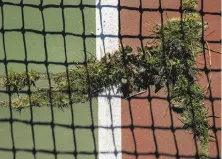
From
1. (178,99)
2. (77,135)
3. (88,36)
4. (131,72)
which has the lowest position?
(77,135)

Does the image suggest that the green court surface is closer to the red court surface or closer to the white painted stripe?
the white painted stripe

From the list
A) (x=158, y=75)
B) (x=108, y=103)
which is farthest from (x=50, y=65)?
(x=158, y=75)

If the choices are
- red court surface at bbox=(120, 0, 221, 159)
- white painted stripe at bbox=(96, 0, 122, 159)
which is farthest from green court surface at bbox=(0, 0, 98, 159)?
red court surface at bbox=(120, 0, 221, 159)

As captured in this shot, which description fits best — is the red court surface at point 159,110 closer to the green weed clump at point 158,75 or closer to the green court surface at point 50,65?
the green weed clump at point 158,75

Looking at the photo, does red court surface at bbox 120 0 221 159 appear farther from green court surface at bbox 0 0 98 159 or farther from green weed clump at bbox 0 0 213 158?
green court surface at bbox 0 0 98 159

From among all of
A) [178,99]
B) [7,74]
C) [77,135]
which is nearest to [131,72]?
[178,99]

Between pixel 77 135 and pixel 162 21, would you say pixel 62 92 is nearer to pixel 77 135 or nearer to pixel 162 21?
pixel 77 135

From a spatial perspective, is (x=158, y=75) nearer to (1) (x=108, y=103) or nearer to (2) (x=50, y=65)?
(1) (x=108, y=103)
